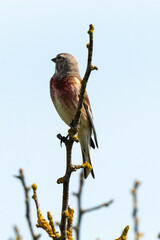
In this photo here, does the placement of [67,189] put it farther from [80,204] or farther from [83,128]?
[83,128]

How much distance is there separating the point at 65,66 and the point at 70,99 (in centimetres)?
105

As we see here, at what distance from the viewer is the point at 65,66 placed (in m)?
7.28

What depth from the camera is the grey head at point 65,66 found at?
7.01 metres

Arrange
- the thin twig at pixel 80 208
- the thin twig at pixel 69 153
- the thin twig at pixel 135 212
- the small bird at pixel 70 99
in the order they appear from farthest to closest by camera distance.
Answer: the small bird at pixel 70 99 < the thin twig at pixel 135 212 < the thin twig at pixel 80 208 < the thin twig at pixel 69 153

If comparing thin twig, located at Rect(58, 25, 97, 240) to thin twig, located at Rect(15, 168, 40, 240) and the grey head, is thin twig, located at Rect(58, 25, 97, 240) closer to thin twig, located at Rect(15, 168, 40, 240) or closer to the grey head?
thin twig, located at Rect(15, 168, 40, 240)

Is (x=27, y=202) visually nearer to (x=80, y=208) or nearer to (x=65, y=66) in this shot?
(x=80, y=208)

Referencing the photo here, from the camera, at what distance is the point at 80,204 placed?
4.14 m

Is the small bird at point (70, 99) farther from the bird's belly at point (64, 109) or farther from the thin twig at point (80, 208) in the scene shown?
the thin twig at point (80, 208)

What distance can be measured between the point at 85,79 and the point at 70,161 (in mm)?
Result: 784

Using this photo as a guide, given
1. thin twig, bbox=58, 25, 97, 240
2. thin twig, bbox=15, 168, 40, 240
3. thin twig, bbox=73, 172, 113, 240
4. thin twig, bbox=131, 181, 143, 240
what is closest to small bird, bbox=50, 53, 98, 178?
thin twig, bbox=131, 181, 143, 240

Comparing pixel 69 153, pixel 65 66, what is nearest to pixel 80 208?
pixel 69 153

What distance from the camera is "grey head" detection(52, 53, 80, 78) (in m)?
7.01

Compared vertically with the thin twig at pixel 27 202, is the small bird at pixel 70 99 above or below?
above

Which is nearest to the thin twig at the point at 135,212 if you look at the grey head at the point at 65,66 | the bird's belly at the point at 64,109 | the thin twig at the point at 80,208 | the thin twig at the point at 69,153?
the thin twig at the point at 80,208
